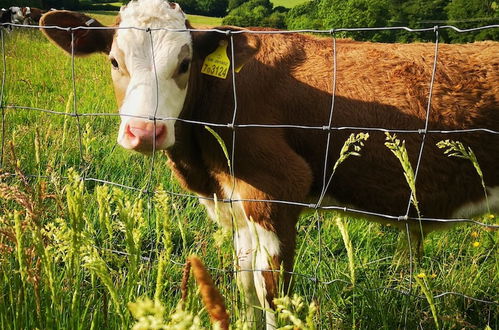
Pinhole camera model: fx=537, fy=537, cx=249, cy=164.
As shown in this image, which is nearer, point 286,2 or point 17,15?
point 17,15

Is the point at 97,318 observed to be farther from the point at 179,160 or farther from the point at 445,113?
Answer: the point at 445,113

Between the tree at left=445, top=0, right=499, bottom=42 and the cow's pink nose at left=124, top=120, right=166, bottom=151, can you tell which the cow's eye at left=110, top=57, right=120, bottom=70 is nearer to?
the cow's pink nose at left=124, top=120, right=166, bottom=151

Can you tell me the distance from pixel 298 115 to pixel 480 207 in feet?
4.24

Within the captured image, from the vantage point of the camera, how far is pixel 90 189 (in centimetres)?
459

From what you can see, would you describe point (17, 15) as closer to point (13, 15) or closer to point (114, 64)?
point (13, 15)

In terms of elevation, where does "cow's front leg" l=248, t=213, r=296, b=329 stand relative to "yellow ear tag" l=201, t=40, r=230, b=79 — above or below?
below

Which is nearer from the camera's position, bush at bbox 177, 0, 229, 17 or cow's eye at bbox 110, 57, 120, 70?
cow's eye at bbox 110, 57, 120, 70

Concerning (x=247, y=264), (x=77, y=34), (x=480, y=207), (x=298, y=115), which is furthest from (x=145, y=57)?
(x=480, y=207)

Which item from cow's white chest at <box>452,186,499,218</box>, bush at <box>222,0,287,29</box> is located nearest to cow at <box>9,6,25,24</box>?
bush at <box>222,0,287,29</box>

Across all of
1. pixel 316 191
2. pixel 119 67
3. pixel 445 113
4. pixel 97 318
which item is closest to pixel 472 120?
pixel 445 113

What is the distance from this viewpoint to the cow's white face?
8.69 feet

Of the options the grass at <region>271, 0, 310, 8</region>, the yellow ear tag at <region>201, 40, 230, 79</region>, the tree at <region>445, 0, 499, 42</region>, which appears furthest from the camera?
the grass at <region>271, 0, 310, 8</region>

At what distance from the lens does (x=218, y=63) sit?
3070 mm

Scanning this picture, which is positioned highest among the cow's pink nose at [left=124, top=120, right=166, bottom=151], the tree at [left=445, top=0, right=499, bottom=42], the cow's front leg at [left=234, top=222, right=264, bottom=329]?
the tree at [left=445, top=0, right=499, bottom=42]
